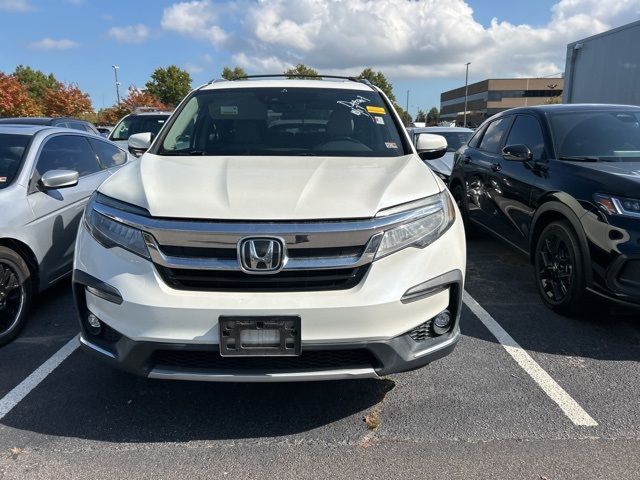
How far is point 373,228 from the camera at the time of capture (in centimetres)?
246

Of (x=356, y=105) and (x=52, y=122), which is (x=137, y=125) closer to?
(x=52, y=122)

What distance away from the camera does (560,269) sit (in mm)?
4234

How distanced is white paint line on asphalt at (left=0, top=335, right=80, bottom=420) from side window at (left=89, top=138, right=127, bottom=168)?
246 cm

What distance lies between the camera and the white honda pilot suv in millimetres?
2367

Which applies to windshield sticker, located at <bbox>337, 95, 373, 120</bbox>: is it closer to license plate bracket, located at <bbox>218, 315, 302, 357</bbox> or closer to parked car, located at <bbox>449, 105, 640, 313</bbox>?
parked car, located at <bbox>449, 105, 640, 313</bbox>

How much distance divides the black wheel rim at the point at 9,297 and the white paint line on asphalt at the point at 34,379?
43 centimetres

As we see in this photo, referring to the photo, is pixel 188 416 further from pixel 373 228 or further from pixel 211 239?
pixel 373 228

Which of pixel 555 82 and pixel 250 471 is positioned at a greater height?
pixel 555 82

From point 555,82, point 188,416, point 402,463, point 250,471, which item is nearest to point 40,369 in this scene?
point 188,416

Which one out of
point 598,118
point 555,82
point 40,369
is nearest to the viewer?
point 40,369

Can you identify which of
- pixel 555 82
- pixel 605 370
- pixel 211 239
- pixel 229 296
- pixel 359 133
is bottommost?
pixel 605 370

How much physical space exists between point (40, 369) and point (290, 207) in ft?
6.98

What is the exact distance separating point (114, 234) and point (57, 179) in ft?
6.32

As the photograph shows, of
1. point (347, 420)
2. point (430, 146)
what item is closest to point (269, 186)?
point (347, 420)
